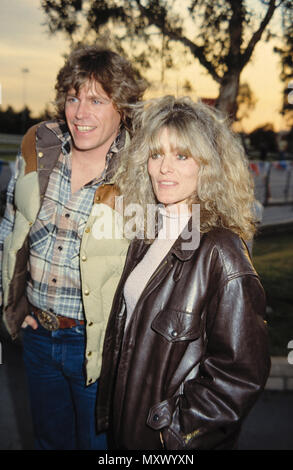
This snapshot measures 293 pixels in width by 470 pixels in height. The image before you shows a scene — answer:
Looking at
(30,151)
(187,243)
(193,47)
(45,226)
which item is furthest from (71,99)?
(193,47)

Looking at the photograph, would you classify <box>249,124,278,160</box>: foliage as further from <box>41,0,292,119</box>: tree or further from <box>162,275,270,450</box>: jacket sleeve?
<box>162,275,270,450</box>: jacket sleeve

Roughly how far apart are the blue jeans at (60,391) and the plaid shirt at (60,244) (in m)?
0.18

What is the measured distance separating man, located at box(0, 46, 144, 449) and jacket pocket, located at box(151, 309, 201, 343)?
0.56m

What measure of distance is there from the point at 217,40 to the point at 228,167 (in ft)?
7.57

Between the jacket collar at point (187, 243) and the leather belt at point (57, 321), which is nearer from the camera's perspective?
the jacket collar at point (187, 243)

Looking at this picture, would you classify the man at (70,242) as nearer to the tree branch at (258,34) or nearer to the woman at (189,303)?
the woman at (189,303)

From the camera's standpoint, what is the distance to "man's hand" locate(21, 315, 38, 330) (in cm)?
227

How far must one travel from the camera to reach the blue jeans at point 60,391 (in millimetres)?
2186

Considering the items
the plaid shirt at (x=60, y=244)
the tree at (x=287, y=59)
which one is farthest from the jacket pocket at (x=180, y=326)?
the tree at (x=287, y=59)

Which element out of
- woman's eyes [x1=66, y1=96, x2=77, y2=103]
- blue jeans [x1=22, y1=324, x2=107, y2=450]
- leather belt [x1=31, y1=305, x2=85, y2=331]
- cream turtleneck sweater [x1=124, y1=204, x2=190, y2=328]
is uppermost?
woman's eyes [x1=66, y1=96, x2=77, y2=103]

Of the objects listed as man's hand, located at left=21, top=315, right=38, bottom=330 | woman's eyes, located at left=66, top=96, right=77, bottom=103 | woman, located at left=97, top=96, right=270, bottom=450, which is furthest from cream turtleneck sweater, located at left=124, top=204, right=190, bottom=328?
woman's eyes, located at left=66, top=96, right=77, bottom=103

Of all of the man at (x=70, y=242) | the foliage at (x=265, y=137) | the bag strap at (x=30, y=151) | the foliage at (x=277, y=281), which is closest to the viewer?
the man at (x=70, y=242)

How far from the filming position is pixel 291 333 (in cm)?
441

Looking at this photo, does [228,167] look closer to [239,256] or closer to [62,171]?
[239,256]
